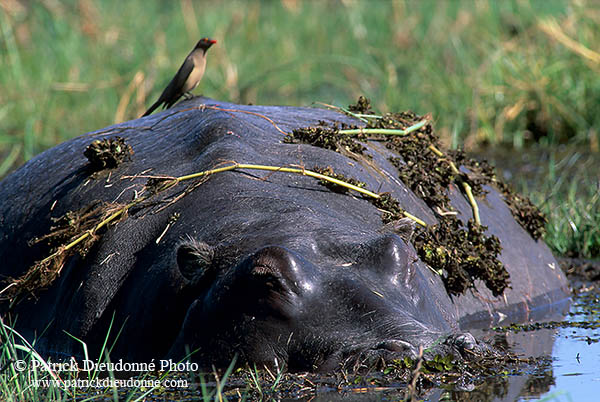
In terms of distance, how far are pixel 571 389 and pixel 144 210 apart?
2.09 meters

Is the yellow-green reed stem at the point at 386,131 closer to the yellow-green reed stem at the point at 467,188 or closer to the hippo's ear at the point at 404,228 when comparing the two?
the yellow-green reed stem at the point at 467,188

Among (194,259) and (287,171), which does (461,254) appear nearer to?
(287,171)

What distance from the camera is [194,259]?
4148mm

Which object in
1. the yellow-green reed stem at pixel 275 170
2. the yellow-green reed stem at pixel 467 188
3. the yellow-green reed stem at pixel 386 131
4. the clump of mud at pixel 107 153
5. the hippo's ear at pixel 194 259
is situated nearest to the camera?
the hippo's ear at pixel 194 259

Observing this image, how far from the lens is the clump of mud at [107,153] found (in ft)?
17.4

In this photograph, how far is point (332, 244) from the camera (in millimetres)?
4090

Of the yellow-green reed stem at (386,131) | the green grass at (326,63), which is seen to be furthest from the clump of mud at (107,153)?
the green grass at (326,63)

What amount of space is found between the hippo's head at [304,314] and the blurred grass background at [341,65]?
405 cm

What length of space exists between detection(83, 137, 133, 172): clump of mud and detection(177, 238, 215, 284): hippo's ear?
4.27 ft

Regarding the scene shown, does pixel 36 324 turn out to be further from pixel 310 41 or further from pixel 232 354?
pixel 310 41

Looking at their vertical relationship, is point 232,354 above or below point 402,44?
below

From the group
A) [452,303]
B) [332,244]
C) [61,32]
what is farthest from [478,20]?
[332,244]

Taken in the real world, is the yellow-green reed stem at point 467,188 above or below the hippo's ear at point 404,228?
above

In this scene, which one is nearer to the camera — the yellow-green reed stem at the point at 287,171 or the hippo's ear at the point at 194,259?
the hippo's ear at the point at 194,259
